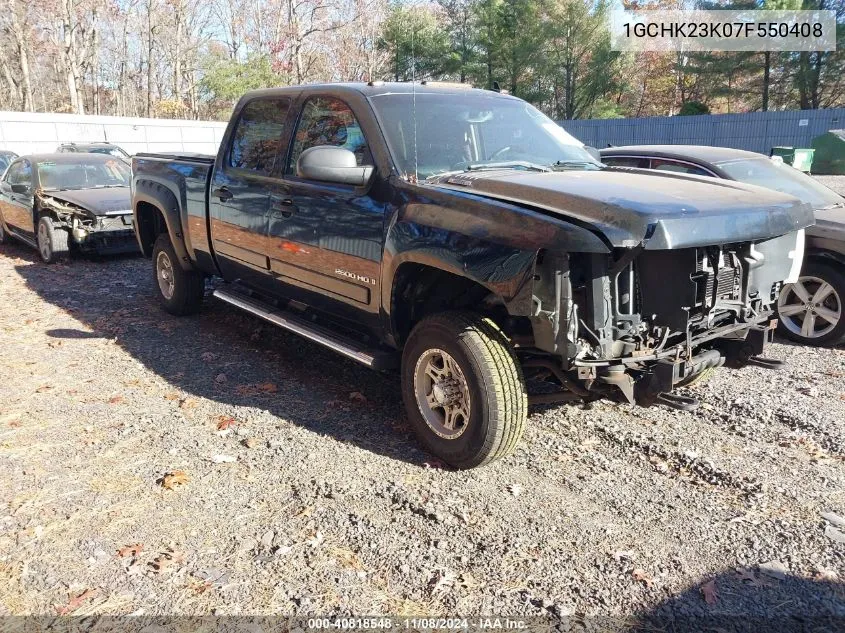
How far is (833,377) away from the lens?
520 cm

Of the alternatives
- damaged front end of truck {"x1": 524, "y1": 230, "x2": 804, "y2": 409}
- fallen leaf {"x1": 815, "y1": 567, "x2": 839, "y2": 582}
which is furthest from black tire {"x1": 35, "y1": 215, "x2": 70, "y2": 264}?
fallen leaf {"x1": 815, "y1": 567, "x2": 839, "y2": 582}

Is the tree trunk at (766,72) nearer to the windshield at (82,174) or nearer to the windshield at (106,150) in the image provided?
the windshield at (106,150)

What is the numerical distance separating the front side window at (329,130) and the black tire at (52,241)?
633 cm

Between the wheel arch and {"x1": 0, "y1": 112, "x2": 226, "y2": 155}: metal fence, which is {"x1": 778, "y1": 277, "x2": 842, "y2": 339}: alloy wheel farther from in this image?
{"x1": 0, "y1": 112, "x2": 226, "y2": 155}: metal fence

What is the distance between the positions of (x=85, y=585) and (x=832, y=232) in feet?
19.5

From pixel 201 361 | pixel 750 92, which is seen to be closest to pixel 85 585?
pixel 201 361

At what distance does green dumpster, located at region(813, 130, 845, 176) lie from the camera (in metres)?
24.6

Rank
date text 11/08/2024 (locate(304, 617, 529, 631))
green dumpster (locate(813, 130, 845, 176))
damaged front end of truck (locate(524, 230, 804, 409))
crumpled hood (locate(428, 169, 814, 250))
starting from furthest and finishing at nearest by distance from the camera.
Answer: green dumpster (locate(813, 130, 845, 176)), damaged front end of truck (locate(524, 230, 804, 409)), crumpled hood (locate(428, 169, 814, 250)), date text 11/08/2024 (locate(304, 617, 529, 631))

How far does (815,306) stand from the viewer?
19.5 ft

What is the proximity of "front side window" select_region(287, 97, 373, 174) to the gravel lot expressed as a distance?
1.71 meters

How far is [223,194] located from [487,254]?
303 cm

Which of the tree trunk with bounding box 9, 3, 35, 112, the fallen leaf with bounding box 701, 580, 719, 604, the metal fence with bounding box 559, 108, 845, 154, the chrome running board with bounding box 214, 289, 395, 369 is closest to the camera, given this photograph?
the fallen leaf with bounding box 701, 580, 719, 604

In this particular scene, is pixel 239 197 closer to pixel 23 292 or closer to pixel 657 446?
pixel 657 446

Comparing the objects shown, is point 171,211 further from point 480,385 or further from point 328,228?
point 480,385
